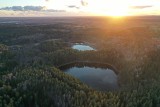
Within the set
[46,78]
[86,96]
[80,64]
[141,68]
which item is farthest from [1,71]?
[141,68]

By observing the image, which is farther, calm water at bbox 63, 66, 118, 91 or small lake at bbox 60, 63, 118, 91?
small lake at bbox 60, 63, 118, 91

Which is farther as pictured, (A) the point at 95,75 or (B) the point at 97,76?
(A) the point at 95,75

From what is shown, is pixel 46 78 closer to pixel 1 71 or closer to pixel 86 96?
pixel 86 96

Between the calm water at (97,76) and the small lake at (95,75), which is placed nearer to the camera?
the calm water at (97,76)

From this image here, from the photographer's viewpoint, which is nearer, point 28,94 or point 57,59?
point 28,94

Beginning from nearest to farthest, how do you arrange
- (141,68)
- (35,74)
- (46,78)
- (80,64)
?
(46,78), (35,74), (141,68), (80,64)
